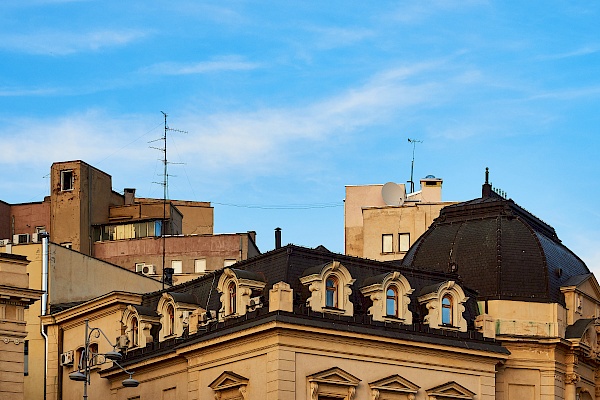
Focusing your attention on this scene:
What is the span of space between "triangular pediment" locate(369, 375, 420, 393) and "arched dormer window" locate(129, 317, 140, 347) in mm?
13049

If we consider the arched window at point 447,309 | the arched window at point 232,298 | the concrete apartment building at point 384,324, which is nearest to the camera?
the concrete apartment building at point 384,324

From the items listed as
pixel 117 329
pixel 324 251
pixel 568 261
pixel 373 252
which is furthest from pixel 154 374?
pixel 373 252

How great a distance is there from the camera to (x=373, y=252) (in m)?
102

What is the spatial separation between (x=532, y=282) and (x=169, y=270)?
76.2 ft

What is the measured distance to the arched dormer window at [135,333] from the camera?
68312mm

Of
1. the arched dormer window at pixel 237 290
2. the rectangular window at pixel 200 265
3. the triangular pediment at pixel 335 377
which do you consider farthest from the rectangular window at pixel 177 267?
the triangular pediment at pixel 335 377

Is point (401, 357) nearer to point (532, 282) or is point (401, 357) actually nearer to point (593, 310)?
point (532, 282)

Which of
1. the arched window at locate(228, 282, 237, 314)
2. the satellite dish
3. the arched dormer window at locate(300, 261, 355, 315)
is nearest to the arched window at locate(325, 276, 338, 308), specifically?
the arched dormer window at locate(300, 261, 355, 315)

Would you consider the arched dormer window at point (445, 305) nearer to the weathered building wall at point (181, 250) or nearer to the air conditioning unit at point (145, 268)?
the air conditioning unit at point (145, 268)

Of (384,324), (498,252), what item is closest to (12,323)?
(384,324)

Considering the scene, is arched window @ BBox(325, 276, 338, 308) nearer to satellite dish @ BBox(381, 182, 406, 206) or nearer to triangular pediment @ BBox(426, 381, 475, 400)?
triangular pediment @ BBox(426, 381, 475, 400)

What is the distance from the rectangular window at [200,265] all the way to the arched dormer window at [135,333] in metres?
36.5

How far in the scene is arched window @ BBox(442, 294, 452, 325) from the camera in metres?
63.7

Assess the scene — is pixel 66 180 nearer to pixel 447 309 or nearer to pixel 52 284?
pixel 52 284
